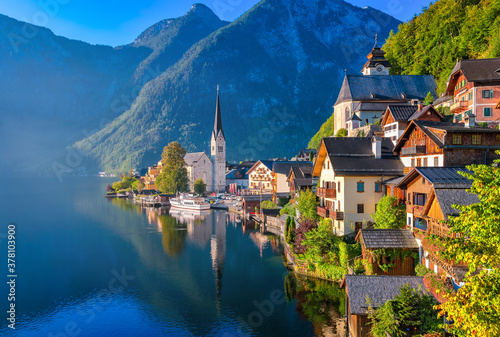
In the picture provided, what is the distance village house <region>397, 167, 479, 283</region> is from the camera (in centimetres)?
2137

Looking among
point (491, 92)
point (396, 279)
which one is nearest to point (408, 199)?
point (396, 279)

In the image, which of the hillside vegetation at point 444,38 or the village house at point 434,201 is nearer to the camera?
the village house at point 434,201

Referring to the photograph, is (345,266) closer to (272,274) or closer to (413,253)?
(413,253)

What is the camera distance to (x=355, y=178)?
116ft

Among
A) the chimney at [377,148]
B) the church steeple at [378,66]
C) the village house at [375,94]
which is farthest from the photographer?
the church steeple at [378,66]

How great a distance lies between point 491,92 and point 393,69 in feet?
170

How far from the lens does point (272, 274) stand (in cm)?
3772

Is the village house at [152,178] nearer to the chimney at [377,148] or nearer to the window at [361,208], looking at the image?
the chimney at [377,148]

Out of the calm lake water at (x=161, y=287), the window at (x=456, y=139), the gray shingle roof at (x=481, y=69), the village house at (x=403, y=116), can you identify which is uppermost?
the gray shingle roof at (x=481, y=69)

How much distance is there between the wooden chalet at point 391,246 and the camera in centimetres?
2717

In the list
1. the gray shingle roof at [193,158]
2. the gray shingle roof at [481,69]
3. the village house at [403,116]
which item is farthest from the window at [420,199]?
the gray shingle roof at [193,158]

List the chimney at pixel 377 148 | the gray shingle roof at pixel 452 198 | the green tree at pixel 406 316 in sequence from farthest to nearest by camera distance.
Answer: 1. the chimney at pixel 377 148
2. the gray shingle roof at pixel 452 198
3. the green tree at pixel 406 316

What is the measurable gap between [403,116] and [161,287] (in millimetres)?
31559

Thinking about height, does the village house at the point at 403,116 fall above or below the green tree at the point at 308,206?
above
